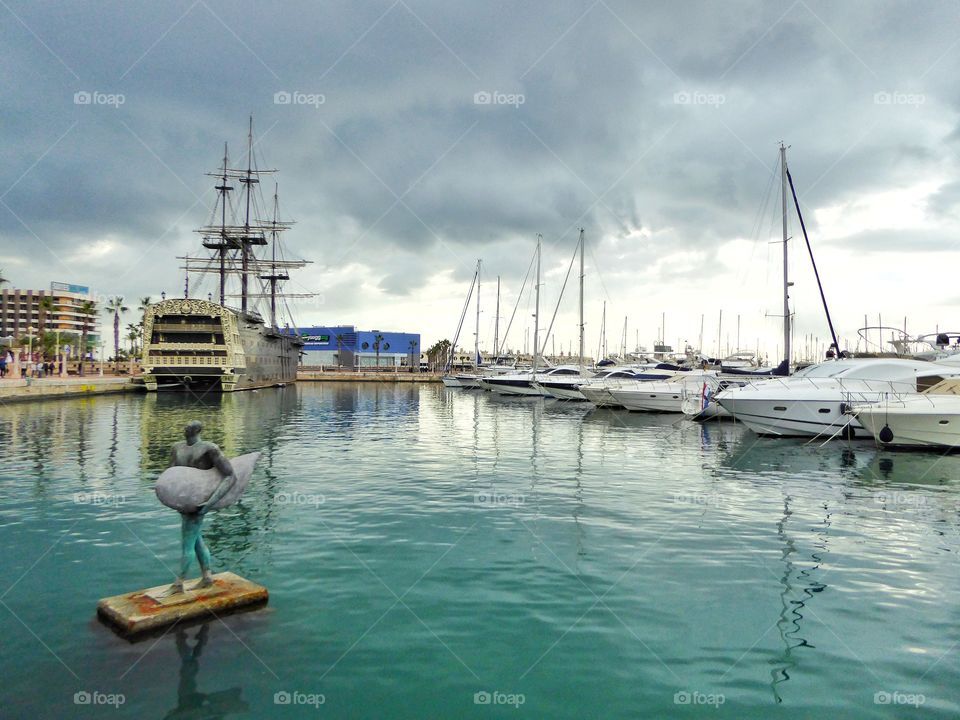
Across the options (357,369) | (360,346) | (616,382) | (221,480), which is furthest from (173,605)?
(360,346)

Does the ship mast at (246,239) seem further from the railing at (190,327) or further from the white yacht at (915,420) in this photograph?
the white yacht at (915,420)

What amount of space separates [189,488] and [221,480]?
0.34 metres

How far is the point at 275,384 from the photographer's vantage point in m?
88.0

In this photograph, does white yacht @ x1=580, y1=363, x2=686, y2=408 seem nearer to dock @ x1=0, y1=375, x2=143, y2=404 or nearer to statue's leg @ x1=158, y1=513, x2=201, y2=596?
statue's leg @ x1=158, y1=513, x2=201, y2=596

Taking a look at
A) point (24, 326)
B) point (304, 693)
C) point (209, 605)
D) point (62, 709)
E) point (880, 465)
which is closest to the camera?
point (62, 709)

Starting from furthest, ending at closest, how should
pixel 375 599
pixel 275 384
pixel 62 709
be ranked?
1. pixel 275 384
2. pixel 375 599
3. pixel 62 709

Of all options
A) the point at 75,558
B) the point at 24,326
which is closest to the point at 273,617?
the point at 75,558

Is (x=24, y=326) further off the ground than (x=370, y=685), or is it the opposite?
(x=24, y=326)

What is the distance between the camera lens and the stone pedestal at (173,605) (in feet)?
21.8

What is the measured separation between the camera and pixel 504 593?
27.6ft

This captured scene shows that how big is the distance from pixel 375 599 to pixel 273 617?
1.37 m

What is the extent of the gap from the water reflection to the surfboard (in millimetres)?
1559

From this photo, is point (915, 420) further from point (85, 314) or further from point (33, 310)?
point (33, 310)

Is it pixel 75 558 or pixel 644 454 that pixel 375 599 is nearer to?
pixel 75 558
